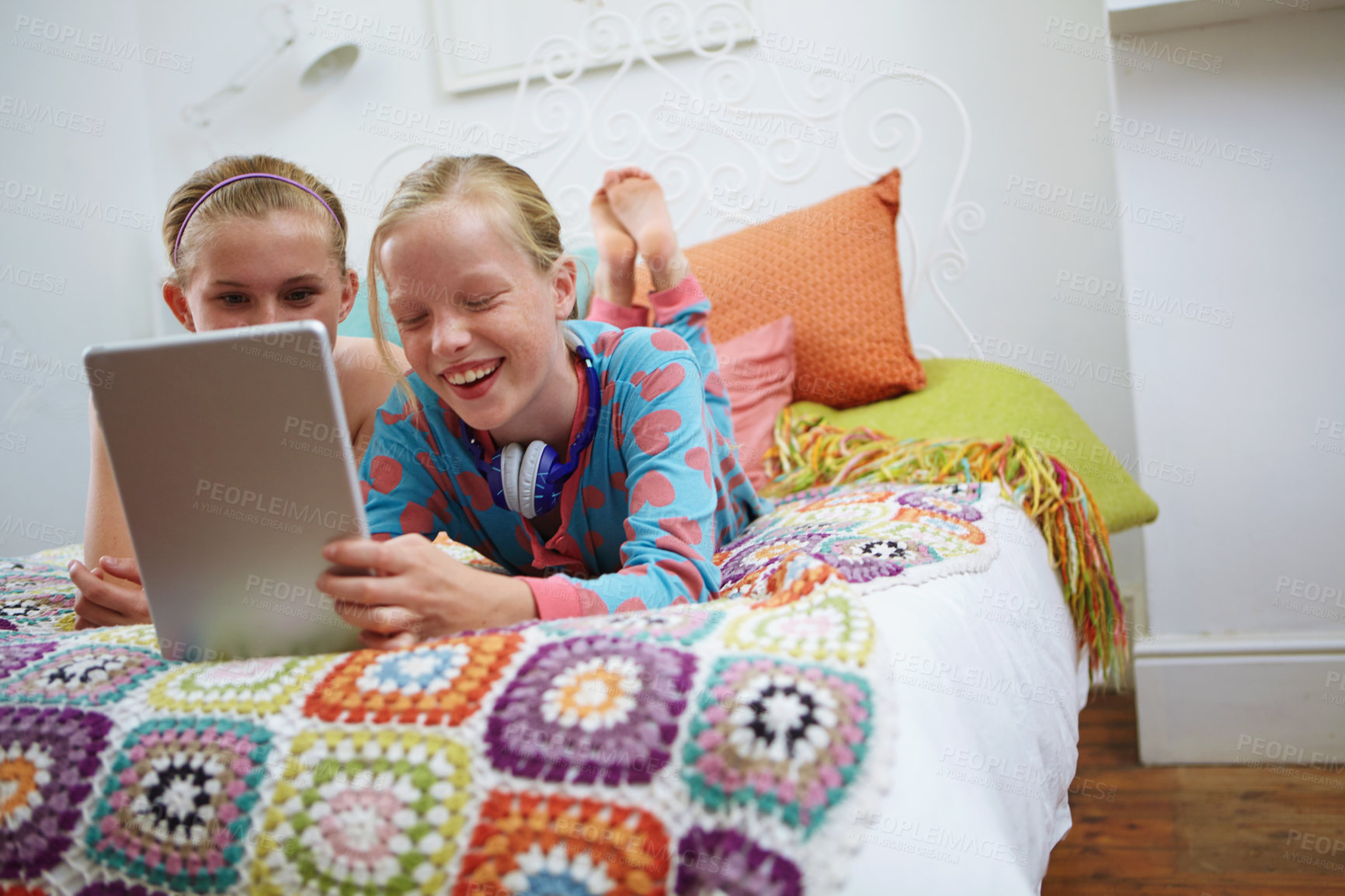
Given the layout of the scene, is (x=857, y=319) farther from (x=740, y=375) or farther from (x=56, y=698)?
(x=56, y=698)

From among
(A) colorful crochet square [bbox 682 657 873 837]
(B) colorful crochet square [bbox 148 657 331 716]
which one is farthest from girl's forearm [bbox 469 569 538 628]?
(A) colorful crochet square [bbox 682 657 873 837]

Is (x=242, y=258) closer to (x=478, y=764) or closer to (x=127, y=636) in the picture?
(x=127, y=636)

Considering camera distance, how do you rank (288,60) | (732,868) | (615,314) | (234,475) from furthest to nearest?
(288,60)
(615,314)
(234,475)
(732,868)

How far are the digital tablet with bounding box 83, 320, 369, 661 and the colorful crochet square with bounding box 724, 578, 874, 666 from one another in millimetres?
272

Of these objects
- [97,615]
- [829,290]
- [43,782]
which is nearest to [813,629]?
[43,782]

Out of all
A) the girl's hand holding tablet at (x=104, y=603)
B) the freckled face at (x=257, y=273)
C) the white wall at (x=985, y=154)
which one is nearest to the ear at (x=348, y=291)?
the freckled face at (x=257, y=273)

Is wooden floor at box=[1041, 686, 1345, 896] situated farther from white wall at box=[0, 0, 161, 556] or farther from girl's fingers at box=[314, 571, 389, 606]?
white wall at box=[0, 0, 161, 556]

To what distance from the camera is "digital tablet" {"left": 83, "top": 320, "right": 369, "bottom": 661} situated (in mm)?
611

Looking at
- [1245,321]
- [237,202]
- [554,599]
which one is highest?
[237,202]

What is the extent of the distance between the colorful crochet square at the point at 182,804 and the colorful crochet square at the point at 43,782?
2 cm

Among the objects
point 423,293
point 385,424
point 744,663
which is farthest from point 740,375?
point 744,663

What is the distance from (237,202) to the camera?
1166mm

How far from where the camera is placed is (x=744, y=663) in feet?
1.99

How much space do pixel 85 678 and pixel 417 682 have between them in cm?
27
